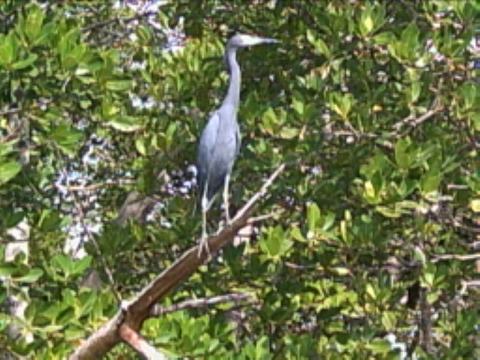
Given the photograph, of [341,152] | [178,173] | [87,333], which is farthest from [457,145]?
[87,333]

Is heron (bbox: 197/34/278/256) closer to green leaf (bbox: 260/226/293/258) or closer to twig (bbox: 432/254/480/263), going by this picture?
green leaf (bbox: 260/226/293/258)

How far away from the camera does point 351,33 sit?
3.45 m

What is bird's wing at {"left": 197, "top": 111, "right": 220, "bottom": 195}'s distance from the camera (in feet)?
10.9

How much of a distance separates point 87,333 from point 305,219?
0.78 meters

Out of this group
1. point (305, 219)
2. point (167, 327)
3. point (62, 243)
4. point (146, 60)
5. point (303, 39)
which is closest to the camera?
point (167, 327)

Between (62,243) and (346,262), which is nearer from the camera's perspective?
(346,262)

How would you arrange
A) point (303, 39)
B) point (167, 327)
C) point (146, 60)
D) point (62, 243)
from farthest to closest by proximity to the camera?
point (62, 243)
point (146, 60)
point (303, 39)
point (167, 327)

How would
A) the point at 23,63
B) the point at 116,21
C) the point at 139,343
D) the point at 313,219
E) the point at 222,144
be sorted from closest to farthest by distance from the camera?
1. the point at 139,343
2. the point at 23,63
3. the point at 313,219
4. the point at 222,144
5. the point at 116,21

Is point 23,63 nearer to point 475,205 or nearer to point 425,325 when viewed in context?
point 475,205

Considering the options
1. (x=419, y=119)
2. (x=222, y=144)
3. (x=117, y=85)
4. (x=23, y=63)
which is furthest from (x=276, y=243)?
(x=23, y=63)

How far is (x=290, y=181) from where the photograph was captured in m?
3.31

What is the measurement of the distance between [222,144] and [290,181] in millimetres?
251

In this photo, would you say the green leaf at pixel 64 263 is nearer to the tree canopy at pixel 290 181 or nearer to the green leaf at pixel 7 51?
the tree canopy at pixel 290 181

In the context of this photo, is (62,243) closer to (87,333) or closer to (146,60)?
(146,60)
